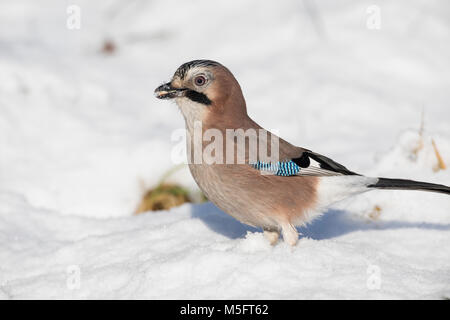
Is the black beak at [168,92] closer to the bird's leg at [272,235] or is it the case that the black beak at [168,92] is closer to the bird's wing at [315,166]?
the bird's wing at [315,166]

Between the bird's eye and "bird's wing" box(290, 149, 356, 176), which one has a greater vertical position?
the bird's eye

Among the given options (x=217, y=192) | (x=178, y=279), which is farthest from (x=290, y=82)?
(x=178, y=279)

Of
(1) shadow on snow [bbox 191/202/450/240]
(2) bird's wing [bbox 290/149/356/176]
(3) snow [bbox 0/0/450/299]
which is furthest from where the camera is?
(1) shadow on snow [bbox 191/202/450/240]

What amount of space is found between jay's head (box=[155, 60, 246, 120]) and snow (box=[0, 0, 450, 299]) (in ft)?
3.11

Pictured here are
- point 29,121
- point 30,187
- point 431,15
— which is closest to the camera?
point 30,187

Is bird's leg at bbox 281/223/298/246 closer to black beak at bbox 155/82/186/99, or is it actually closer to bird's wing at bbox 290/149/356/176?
bird's wing at bbox 290/149/356/176

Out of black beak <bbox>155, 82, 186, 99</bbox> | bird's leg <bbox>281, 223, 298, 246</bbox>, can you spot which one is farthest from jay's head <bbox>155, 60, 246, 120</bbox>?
bird's leg <bbox>281, 223, 298, 246</bbox>

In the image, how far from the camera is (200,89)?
14.1 ft

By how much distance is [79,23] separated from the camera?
9789mm

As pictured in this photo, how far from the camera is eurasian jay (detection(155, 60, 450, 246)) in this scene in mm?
4164

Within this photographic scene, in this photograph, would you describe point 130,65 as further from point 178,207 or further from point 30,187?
point 178,207

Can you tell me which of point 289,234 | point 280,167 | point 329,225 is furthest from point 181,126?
point 289,234

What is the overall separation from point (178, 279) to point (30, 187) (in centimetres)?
316

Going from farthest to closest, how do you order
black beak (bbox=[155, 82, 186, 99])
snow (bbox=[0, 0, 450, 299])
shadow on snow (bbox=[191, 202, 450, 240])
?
1. shadow on snow (bbox=[191, 202, 450, 240])
2. black beak (bbox=[155, 82, 186, 99])
3. snow (bbox=[0, 0, 450, 299])
